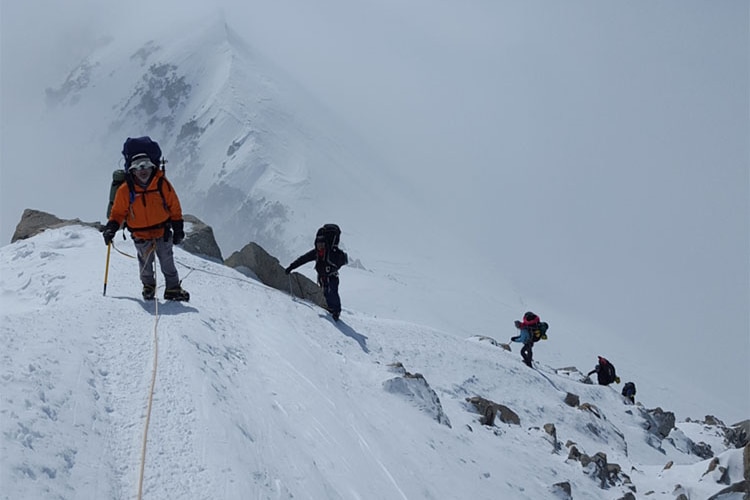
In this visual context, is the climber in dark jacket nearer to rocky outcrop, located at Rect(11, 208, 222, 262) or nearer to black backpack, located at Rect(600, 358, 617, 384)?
rocky outcrop, located at Rect(11, 208, 222, 262)

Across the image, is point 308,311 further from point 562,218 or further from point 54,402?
point 562,218

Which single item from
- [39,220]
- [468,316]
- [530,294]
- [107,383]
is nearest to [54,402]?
[107,383]

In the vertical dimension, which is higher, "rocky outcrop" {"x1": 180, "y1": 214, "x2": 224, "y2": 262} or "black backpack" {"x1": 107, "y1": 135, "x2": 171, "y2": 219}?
"black backpack" {"x1": 107, "y1": 135, "x2": 171, "y2": 219}

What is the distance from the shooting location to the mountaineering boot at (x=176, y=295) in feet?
30.1

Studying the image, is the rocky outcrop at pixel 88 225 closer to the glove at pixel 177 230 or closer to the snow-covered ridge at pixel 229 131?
the glove at pixel 177 230

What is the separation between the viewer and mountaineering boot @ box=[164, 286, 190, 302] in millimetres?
9164

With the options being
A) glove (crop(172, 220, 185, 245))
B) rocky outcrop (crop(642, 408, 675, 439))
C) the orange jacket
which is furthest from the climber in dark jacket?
rocky outcrop (crop(642, 408, 675, 439))

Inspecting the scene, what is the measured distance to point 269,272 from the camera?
1530 centimetres

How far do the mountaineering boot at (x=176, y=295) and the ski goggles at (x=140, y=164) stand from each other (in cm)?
190

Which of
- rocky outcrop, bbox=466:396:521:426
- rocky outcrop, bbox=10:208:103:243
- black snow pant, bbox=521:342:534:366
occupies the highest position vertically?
black snow pant, bbox=521:342:534:366

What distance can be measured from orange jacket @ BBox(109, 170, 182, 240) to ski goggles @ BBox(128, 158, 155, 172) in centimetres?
22

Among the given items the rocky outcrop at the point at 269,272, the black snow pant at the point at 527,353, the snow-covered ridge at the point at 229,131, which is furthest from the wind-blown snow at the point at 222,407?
the snow-covered ridge at the point at 229,131

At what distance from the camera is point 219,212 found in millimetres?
92188

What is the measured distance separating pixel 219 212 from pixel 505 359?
80512mm
